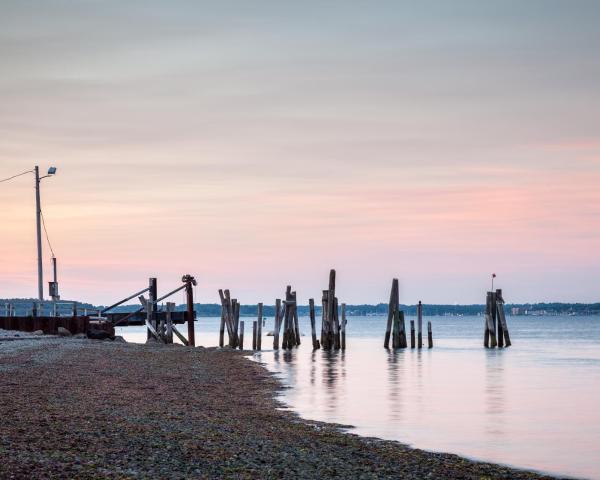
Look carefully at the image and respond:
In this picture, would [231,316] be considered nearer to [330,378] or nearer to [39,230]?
[39,230]

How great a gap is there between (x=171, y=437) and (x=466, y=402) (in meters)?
14.7

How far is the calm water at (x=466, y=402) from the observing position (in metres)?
18.1

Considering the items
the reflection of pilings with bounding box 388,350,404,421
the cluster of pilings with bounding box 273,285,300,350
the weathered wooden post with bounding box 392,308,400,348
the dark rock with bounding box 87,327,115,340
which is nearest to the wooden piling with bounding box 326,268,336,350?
the cluster of pilings with bounding box 273,285,300,350

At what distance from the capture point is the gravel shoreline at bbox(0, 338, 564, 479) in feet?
38.4

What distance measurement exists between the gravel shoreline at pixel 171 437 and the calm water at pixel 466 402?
1684 millimetres

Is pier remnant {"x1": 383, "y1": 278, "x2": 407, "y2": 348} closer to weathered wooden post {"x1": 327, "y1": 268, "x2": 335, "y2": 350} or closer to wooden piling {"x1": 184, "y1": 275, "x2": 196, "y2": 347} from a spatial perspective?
weathered wooden post {"x1": 327, "y1": 268, "x2": 335, "y2": 350}

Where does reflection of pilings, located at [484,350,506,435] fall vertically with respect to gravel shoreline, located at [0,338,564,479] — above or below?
below

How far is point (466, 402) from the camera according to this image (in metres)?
27.0

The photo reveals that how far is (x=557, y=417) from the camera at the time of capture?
23.7 metres

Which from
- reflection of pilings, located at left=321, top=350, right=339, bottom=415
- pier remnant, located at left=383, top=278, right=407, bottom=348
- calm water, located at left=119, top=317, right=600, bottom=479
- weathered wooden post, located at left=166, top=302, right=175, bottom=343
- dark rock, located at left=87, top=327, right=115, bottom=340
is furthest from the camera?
pier remnant, located at left=383, top=278, right=407, bottom=348

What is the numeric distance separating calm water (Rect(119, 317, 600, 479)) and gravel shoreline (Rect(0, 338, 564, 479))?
1684mm

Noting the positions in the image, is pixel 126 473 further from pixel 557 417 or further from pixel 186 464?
pixel 557 417

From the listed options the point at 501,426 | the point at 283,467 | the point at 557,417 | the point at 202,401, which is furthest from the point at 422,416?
the point at 283,467

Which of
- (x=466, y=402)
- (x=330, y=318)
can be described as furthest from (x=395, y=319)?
(x=466, y=402)
